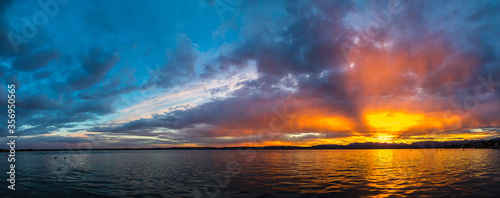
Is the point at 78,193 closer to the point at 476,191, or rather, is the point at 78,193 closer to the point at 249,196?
the point at 249,196

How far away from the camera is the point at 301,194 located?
27.4 metres

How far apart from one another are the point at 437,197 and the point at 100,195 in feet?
123

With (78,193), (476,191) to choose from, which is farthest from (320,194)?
(78,193)

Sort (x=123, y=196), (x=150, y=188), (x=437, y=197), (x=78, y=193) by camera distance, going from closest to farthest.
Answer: (x=437, y=197), (x=123, y=196), (x=78, y=193), (x=150, y=188)

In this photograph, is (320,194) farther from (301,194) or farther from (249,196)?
(249,196)

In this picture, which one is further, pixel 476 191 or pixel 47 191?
pixel 47 191

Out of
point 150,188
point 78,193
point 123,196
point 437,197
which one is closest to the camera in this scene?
point 437,197

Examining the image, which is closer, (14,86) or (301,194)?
(14,86)

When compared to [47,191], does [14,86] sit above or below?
above

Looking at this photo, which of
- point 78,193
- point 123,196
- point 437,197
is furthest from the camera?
point 78,193

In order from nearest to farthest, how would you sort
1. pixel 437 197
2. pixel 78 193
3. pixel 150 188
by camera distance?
pixel 437 197, pixel 78 193, pixel 150 188

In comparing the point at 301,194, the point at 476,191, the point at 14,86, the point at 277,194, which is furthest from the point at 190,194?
the point at 476,191

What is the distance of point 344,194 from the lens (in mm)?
27469

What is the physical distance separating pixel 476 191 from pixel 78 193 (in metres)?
48.2
